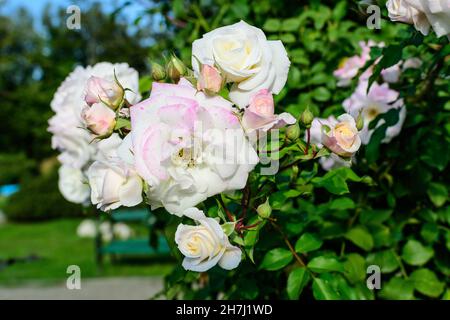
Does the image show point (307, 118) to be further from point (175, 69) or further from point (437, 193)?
point (437, 193)

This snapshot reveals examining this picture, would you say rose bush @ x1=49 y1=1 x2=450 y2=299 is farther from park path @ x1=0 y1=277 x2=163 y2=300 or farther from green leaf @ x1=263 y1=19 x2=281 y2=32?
park path @ x1=0 y1=277 x2=163 y2=300

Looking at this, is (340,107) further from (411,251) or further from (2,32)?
(2,32)

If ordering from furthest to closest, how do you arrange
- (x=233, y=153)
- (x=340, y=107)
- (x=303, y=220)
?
1. (x=340, y=107)
2. (x=303, y=220)
3. (x=233, y=153)

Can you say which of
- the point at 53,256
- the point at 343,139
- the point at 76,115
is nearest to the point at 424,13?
the point at 343,139

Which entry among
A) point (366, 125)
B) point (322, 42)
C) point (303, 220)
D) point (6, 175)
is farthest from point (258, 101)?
point (6, 175)

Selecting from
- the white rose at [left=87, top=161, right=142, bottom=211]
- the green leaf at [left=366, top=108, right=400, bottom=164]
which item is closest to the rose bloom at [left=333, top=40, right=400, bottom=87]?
the green leaf at [left=366, top=108, right=400, bottom=164]

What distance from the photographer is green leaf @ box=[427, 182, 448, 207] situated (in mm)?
1643

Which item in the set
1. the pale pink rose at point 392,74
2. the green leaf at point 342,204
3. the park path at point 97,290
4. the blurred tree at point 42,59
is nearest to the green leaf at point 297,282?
the green leaf at point 342,204

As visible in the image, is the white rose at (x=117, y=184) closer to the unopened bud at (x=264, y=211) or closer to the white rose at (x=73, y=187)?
the unopened bud at (x=264, y=211)

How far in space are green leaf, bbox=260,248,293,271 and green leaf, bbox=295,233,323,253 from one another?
27 mm

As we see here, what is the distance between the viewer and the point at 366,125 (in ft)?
5.49

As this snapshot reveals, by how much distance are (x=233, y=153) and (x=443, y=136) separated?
925mm

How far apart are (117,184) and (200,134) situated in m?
0.14
